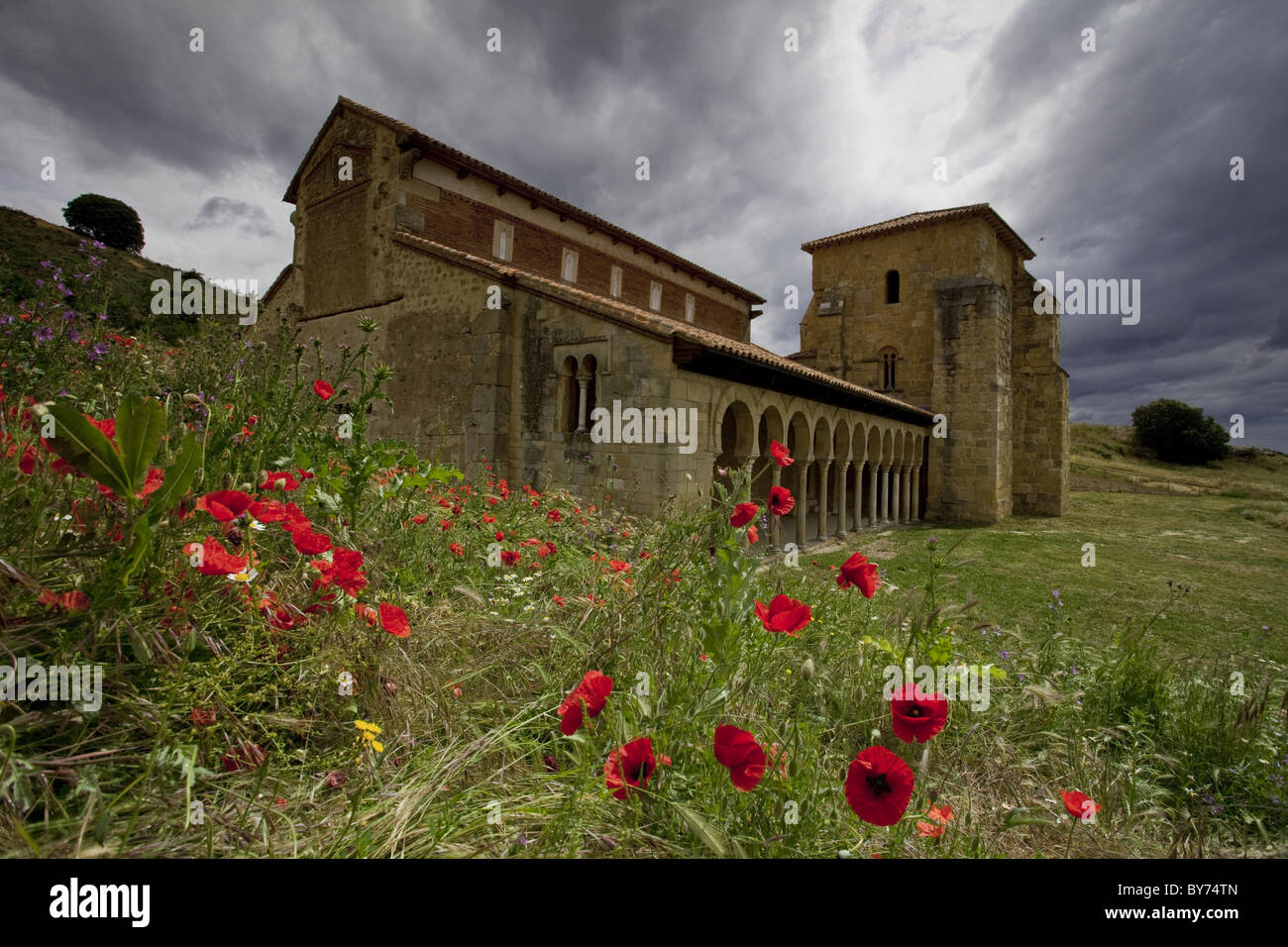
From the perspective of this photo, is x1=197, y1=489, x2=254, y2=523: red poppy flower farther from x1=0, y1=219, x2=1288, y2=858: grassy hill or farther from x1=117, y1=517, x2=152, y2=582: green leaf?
x1=117, y1=517, x2=152, y2=582: green leaf

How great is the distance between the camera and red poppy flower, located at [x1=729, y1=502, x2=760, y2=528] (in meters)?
1.81

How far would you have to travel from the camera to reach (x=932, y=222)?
19.2m

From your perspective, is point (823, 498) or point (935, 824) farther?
point (823, 498)

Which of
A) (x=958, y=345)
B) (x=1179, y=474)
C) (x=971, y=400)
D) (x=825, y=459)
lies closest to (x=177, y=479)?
(x=825, y=459)

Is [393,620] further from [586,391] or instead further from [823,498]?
[823,498]

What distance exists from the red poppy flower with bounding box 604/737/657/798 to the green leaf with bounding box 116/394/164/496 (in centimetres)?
120

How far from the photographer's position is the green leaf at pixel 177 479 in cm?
132

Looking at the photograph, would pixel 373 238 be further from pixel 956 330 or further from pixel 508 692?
A: pixel 956 330

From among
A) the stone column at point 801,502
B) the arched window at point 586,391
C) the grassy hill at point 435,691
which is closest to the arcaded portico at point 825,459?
the stone column at point 801,502

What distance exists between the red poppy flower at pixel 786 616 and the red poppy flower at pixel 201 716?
147cm

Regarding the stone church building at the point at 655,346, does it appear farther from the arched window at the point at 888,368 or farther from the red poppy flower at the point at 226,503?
the red poppy flower at the point at 226,503

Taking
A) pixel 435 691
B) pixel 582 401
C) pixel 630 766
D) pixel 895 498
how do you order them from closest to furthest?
pixel 630 766, pixel 435 691, pixel 582 401, pixel 895 498

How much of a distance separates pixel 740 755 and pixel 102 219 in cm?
4824

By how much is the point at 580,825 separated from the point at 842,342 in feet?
73.3
